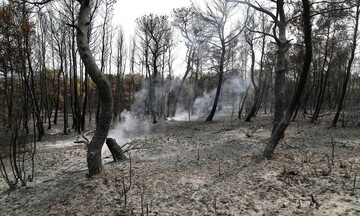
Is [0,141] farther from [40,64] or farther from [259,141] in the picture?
[259,141]

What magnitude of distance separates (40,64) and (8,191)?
20.6 m

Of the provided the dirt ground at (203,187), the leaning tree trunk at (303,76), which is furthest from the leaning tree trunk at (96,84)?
the leaning tree trunk at (303,76)

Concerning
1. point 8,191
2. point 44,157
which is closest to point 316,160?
point 8,191

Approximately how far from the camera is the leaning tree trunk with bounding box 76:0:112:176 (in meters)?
6.20

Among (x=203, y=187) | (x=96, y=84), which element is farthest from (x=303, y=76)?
(x=96, y=84)

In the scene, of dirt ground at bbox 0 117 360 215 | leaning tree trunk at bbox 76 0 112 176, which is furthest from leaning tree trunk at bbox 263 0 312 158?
leaning tree trunk at bbox 76 0 112 176

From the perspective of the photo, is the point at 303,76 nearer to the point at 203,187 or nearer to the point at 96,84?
the point at 203,187

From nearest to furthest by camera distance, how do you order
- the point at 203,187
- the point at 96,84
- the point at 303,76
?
1. the point at 203,187
2. the point at 96,84
3. the point at 303,76

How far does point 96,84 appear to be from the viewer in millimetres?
6262

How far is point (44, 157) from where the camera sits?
9.80m

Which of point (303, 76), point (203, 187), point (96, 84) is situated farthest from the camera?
point (303, 76)

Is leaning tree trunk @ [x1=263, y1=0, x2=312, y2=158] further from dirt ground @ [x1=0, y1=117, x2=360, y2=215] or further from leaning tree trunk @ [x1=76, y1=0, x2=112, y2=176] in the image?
leaning tree trunk @ [x1=76, y1=0, x2=112, y2=176]

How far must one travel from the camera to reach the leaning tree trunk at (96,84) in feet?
20.3

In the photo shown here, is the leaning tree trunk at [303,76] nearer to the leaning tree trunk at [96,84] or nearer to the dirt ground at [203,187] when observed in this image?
the dirt ground at [203,187]
